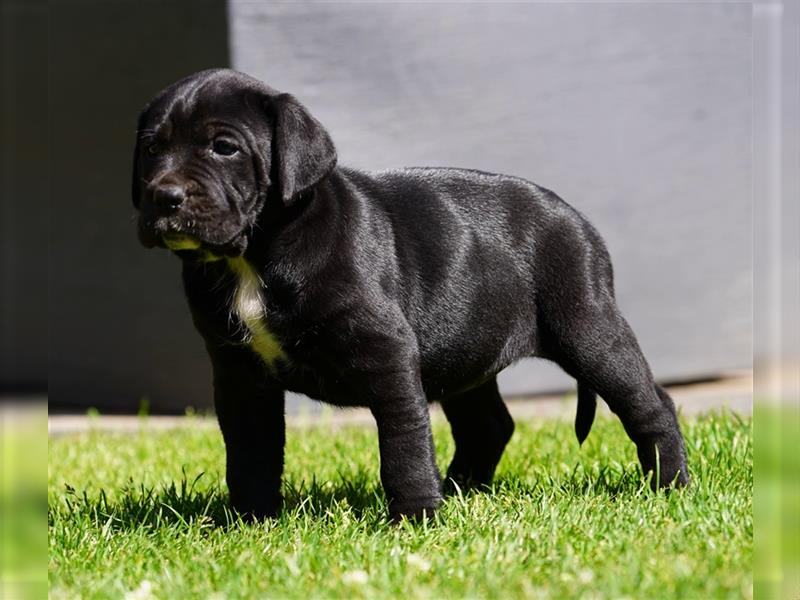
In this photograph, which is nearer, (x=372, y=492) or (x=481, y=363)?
(x=481, y=363)

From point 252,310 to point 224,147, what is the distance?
1.75 feet

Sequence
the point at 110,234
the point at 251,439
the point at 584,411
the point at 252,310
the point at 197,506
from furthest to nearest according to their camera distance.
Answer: the point at 110,234
the point at 584,411
the point at 197,506
the point at 251,439
the point at 252,310

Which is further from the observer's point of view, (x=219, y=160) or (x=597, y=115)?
(x=597, y=115)

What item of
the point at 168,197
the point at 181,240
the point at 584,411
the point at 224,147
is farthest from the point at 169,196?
the point at 584,411

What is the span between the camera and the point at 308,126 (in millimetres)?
3826

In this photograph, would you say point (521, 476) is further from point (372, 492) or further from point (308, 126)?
point (308, 126)

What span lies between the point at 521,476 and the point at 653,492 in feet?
2.31

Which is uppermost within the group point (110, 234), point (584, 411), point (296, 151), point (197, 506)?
point (296, 151)

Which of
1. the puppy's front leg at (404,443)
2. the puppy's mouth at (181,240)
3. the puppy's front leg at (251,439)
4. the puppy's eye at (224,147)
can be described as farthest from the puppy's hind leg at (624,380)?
the puppy's eye at (224,147)

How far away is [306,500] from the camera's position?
421 centimetres

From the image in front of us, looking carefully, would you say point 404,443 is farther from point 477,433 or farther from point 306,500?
point 477,433

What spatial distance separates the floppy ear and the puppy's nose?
34 centimetres
